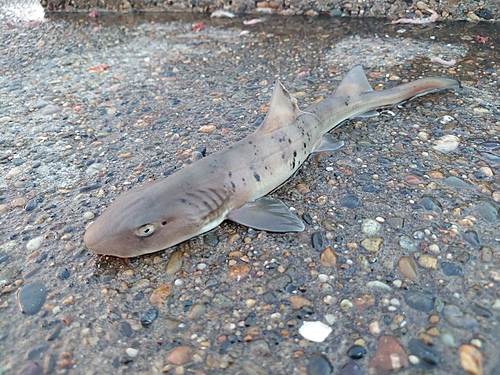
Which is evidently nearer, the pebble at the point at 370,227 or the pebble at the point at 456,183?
the pebble at the point at 370,227

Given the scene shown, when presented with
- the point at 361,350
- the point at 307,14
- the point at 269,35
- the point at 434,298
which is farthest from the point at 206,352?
the point at 307,14

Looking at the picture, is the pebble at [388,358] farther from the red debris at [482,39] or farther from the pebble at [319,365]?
the red debris at [482,39]

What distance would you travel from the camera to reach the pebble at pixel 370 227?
109 inches

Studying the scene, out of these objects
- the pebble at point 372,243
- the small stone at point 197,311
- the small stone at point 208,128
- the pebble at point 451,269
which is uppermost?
the small stone at point 208,128

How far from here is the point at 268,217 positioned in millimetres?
2826

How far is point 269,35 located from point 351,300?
4373 millimetres

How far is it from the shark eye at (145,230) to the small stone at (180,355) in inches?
28.7

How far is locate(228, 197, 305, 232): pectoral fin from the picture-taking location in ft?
9.13

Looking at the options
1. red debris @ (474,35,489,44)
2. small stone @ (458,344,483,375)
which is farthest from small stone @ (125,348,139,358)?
red debris @ (474,35,489,44)

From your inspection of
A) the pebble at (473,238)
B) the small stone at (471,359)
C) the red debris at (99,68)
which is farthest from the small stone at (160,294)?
the red debris at (99,68)

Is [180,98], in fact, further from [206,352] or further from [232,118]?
[206,352]

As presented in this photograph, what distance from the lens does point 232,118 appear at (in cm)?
409

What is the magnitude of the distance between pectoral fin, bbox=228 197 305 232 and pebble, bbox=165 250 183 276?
0.44 metres

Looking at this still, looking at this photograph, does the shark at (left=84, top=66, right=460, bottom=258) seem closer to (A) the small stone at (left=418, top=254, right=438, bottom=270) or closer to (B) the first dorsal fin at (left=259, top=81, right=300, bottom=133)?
(B) the first dorsal fin at (left=259, top=81, right=300, bottom=133)
